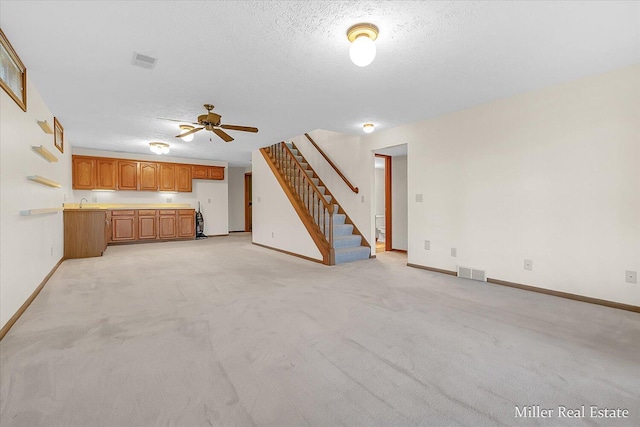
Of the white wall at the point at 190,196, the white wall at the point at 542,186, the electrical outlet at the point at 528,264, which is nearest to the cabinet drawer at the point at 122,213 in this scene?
the white wall at the point at 190,196

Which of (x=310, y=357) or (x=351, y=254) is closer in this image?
(x=310, y=357)

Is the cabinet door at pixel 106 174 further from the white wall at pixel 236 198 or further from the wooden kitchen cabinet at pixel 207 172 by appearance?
the white wall at pixel 236 198

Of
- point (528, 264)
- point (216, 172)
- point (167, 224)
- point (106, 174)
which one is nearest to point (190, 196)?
point (216, 172)

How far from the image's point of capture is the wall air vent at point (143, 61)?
108 inches

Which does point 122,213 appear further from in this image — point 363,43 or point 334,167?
point 363,43

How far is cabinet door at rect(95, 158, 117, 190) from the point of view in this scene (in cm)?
748

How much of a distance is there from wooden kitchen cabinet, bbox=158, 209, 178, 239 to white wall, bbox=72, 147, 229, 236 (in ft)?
2.05

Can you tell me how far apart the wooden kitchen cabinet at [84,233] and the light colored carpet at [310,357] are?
2.53 m

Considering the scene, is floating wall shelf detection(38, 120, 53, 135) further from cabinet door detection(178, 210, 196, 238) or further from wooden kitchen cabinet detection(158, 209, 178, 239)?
cabinet door detection(178, 210, 196, 238)

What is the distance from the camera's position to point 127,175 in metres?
7.88

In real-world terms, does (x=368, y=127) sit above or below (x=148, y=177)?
above

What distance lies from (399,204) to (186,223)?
5929 mm

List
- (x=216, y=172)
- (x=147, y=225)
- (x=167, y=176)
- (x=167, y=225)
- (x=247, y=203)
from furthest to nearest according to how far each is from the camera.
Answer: (x=247, y=203), (x=216, y=172), (x=167, y=176), (x=167, y=225), (x=147, y=225)

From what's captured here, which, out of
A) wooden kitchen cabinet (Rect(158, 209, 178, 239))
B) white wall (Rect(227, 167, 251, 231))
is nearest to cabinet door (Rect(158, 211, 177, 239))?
wooden kitchen cabinet (Rect(158, 209, 178, 239))
